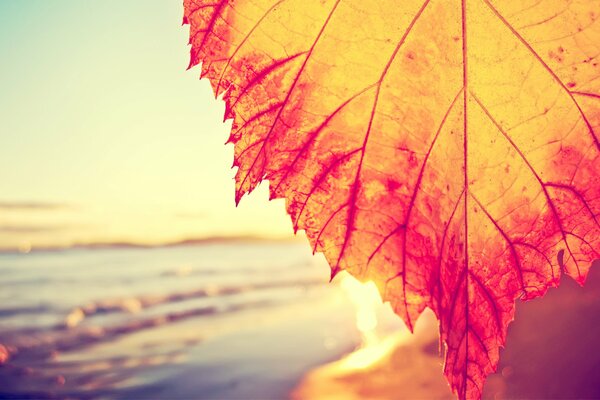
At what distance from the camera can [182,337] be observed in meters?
9.56

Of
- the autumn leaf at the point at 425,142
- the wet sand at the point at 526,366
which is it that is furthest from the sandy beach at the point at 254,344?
the autumn leaf at the point at 425,142

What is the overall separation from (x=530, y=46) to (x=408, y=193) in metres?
0.17

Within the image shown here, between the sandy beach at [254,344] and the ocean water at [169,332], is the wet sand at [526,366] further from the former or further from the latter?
the ocean water at [169,332]

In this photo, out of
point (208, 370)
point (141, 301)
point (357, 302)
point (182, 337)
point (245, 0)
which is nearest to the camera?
point (245, 0)

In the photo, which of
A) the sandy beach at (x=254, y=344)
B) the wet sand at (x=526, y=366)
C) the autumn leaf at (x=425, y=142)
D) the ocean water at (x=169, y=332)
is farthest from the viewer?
the ocean water at (x=169, y=332)

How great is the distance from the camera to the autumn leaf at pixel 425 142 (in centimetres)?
48

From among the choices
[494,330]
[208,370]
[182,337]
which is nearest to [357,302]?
[182,337]

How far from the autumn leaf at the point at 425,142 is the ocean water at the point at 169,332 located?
244 inches

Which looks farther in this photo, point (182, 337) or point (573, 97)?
point (182, 337)

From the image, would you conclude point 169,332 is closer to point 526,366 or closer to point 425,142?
point 526,366

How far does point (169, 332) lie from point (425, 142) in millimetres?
10119

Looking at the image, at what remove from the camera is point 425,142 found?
52 centimetres

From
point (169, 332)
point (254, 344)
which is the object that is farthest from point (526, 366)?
point (169, 332)

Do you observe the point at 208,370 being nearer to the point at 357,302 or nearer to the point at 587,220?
the point at 357,302
